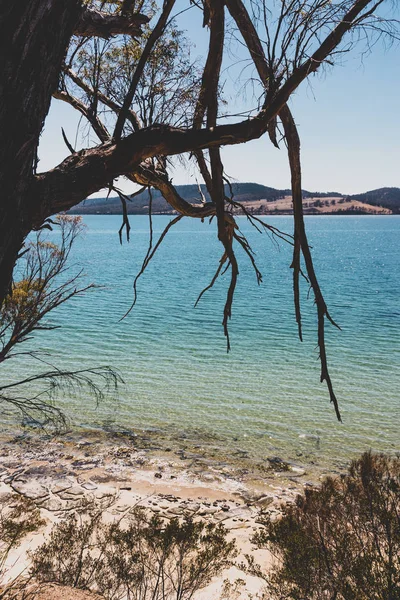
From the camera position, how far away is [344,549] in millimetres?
3646

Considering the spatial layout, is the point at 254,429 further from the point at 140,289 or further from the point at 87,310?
the point at 140,289

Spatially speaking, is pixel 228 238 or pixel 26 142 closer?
pixel 26 142

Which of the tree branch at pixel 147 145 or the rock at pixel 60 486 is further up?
the tree branch at pixel 147 145

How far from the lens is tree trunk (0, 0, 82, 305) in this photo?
1489 millimetres

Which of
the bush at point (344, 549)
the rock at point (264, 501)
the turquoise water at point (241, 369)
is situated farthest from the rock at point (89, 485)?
the bush at point (344, 549)

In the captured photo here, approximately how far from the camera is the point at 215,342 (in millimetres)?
19062

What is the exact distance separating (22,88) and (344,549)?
344 cm

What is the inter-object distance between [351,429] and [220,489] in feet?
13.0

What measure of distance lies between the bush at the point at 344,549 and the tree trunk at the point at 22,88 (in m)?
2.98

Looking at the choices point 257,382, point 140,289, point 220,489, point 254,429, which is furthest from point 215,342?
point 140,289

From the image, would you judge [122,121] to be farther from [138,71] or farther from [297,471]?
[297,471]

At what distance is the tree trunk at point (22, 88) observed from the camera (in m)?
1.49

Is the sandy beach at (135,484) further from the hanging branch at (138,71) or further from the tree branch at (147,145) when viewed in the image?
the hanging branch at (138,71)

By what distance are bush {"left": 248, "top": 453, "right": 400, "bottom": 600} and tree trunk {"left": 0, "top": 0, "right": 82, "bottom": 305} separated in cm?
298
